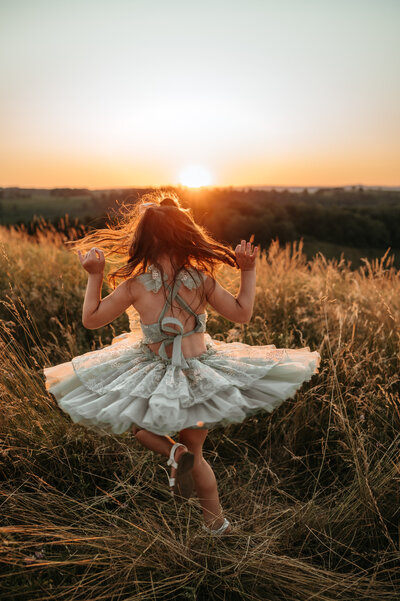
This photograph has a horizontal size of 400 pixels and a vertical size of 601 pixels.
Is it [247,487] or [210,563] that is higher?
[210,563]

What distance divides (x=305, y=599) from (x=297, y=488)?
1.02 metres

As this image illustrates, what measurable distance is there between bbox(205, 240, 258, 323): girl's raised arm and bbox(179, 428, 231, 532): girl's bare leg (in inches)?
23.8

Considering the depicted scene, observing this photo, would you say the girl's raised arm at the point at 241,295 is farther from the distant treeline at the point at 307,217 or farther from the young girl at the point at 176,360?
the distant treeline at the point at 307,217

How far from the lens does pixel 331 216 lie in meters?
28.8

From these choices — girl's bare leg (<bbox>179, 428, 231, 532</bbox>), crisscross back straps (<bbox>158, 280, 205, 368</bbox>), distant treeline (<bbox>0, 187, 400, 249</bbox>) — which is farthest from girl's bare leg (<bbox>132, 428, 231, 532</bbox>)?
distant treeline (<bbox>0, 187, 400, 249</bbox>)

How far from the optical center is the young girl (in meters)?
1.89

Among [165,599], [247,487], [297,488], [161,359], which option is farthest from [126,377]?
[297,488]

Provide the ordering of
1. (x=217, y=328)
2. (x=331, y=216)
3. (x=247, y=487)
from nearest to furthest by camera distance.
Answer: (x=247, y=487), (x=217, y=328), (x=331, y=216)

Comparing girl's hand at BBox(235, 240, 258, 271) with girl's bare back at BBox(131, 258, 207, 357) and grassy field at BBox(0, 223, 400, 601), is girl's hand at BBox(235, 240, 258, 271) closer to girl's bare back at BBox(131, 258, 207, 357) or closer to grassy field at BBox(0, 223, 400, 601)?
girl's bare back at BBox(131, 258, 207, 357)

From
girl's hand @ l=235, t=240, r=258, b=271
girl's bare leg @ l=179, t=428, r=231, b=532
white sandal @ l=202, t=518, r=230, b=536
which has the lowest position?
white sandal @ l=202, t=518, r=230, b=536

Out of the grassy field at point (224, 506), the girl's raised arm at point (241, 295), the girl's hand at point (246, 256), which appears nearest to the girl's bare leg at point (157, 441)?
the grassy field at point (224, 506)

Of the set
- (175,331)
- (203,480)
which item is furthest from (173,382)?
(203,480)

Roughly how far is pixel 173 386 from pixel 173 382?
25 millimetres

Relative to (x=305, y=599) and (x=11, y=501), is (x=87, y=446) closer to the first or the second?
(x=11, y=501)
